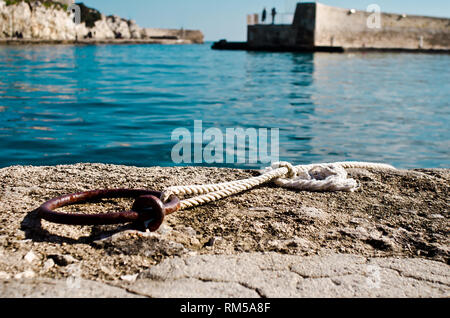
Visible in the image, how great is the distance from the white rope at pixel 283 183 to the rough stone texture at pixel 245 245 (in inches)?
1.9

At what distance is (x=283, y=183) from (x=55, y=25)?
189ft

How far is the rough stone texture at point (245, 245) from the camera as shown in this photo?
132 cm

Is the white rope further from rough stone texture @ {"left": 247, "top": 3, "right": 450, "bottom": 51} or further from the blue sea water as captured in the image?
rough stone texture @ {"left": 247, "top": 3, "right": 450, "bottom": 51}

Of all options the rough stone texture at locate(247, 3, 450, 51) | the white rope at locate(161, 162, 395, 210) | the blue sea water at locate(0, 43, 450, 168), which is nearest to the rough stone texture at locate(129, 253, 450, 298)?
the white rope at locate(161, 162, 395, 210)

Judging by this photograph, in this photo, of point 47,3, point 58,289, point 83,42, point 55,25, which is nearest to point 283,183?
point 58,289

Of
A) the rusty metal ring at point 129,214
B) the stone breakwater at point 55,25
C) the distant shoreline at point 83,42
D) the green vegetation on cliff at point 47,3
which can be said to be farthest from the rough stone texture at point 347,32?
the rusty metal ring at point 129,214

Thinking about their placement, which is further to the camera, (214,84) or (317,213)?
(214,84)

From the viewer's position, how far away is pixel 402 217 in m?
1.95

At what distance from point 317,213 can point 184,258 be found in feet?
2.35

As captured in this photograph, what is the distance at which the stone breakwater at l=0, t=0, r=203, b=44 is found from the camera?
4498cm

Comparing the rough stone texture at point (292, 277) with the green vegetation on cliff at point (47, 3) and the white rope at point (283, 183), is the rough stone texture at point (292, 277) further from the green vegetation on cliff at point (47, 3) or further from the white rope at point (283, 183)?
the green vegetation on cliff at point (47, 3)

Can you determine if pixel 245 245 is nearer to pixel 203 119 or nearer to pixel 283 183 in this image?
pixel 283 183

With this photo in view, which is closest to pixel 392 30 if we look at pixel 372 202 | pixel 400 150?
pixel 400 150
